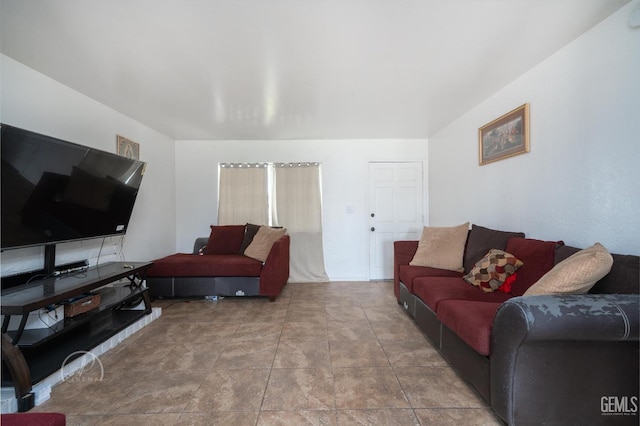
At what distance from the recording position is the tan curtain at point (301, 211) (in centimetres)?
430

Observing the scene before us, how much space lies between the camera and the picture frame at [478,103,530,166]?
231 centimetres

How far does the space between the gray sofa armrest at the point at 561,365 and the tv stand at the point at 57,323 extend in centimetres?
264

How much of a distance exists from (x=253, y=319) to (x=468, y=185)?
3.04 m

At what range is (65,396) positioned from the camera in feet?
5.27

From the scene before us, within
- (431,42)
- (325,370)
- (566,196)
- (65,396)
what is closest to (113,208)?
(65,396)

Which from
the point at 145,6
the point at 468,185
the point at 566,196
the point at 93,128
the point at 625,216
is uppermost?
the point at 145,6

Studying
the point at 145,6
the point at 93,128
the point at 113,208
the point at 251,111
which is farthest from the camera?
the point at 251,111

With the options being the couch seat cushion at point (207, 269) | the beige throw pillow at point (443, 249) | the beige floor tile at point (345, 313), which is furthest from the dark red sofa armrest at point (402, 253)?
the couch seat cushion at point (207, 269)

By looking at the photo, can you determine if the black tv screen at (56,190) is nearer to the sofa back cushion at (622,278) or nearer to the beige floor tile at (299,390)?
the beige floor tile at (299,390)

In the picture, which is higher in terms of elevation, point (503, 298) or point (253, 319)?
point (503, 298)

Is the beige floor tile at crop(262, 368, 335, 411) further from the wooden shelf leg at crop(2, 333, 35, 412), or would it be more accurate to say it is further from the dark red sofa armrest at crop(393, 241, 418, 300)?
the dark red sofa armrest at crop(393, 241, 418, 300)

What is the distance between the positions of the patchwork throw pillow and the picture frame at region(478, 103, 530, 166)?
1.00m

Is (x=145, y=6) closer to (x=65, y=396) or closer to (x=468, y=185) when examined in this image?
(x=65, y=396)

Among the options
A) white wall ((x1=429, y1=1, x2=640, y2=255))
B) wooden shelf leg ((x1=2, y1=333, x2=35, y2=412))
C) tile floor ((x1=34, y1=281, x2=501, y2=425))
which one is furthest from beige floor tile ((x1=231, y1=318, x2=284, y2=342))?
white wall ((x1=429, y1=1, x2=640, y2=255))
